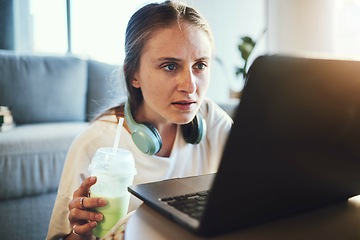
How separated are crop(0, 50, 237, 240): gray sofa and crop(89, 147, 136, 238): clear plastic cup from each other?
547mm

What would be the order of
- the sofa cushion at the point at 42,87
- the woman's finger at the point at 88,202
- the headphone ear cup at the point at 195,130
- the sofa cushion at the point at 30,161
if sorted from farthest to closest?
the sofa cushion at the point at 42,87, the sofa cushion at the point at 30,161, the headphone ear cup at the point at 195,130, the woman's finger at the point at 88,202

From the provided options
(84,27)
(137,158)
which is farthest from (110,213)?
(84,27)

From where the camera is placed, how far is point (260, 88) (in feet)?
1.02

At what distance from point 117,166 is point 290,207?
290mm

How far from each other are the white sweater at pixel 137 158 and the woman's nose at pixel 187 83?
0.16m

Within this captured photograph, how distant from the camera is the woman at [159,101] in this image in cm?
87

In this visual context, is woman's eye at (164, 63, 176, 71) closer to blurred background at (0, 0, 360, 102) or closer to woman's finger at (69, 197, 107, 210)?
woman's finger at (69, 197, 107, 210)

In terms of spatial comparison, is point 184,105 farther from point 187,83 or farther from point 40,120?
point 40,120

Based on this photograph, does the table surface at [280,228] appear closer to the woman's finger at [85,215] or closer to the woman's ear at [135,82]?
the woman's finger at [85,215]

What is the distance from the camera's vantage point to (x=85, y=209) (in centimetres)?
64

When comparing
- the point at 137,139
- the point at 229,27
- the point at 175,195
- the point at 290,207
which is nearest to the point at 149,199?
the point at 175,195

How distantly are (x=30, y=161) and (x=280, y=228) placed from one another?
1.43 meters

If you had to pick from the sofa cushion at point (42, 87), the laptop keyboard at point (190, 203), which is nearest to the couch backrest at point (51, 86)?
the sofa cushion at point (42, 87)

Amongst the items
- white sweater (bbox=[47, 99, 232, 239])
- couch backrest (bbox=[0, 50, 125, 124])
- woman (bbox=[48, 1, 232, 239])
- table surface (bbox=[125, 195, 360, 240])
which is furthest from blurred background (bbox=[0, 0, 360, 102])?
table surface (bbox=[125, 195, 360, 240])
